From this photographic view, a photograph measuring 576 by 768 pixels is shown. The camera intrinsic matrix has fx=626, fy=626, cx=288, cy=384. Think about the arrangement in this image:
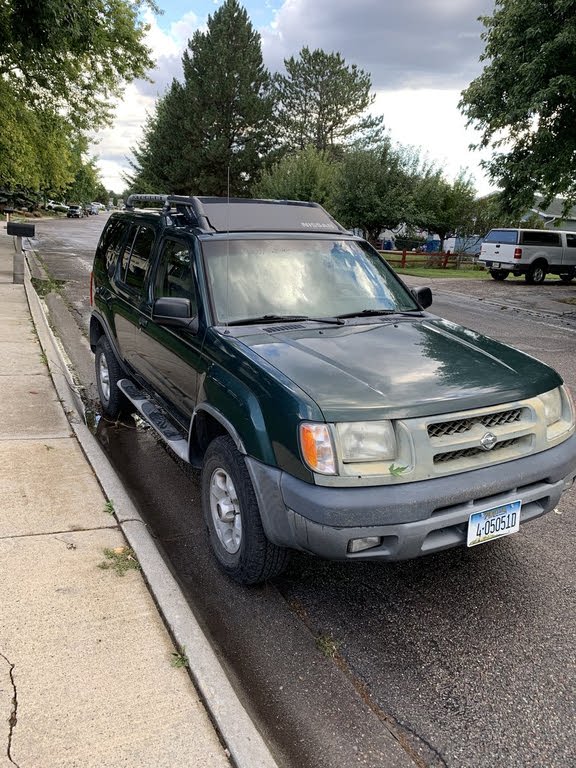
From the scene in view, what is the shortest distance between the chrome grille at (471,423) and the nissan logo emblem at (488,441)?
61 mm

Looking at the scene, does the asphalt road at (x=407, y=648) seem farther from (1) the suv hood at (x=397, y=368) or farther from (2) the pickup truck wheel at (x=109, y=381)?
(2) the pickup truck wheel at (x=109, y=381)

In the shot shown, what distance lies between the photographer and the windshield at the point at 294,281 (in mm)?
3846

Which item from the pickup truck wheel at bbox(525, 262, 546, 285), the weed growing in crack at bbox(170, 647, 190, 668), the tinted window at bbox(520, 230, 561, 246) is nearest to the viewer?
the weed growing in crack at bbox(170, 647, 190, 668)

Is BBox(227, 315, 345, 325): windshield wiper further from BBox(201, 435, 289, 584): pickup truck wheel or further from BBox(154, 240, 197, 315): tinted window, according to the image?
BBox(201, 435, 289, 584): pickup truck wheel

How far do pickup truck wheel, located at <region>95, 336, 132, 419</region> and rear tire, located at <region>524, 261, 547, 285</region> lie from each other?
69.0 ft

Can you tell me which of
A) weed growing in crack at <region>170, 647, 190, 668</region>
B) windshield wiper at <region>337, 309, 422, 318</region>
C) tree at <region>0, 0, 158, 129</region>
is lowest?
weed growing in crack at <region>170, 647, 190, 668</region>

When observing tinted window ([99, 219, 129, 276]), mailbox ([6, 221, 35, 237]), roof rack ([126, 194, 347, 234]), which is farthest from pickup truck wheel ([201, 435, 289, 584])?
mailbox ([6, 221, 35, 237])

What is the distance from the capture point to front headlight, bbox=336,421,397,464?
2.72 m

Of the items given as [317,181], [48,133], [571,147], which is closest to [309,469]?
[571,147]

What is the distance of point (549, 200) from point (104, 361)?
609 inches

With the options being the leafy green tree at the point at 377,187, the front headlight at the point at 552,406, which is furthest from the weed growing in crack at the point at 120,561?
the leafy green tree at the point at 377,187

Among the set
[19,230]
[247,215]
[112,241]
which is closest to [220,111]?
[19,230]

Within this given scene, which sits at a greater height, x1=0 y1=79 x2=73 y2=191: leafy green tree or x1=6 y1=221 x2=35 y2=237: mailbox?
x1=0 y1=79 x2=73 y2=191: leafy green tree

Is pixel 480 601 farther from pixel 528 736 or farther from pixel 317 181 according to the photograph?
pixel 317 181
